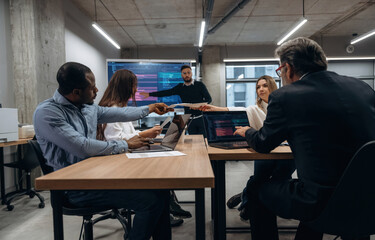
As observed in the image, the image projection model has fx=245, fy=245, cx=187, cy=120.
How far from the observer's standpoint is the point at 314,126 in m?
1.04

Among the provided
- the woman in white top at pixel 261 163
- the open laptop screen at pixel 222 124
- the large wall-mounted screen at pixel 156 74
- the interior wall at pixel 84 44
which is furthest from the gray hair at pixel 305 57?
the large wall-mounted screen at pixel 156 74

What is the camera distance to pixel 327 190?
1016 millimetres

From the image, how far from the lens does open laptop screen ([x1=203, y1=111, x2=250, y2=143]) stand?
5.81 feet

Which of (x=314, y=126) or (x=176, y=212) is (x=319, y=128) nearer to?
(x=314, y=126)

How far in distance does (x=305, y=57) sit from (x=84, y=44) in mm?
4878

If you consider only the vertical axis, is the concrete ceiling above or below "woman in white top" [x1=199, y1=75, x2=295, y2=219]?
above

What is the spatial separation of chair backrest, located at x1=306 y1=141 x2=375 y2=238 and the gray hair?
49cm

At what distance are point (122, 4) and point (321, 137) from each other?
4.68 metres

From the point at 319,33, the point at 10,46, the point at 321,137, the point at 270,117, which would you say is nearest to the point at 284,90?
the point at 270,117

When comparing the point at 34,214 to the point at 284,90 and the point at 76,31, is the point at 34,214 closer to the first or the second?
the point at 284,90

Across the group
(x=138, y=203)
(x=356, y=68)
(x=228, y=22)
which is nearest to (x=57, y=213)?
(x=138, y=203)

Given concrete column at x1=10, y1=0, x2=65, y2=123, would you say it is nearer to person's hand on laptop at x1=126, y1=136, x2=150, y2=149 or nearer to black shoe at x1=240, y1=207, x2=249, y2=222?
person's hand on laptop at x1=126, y1=136, x2=150, y2=149

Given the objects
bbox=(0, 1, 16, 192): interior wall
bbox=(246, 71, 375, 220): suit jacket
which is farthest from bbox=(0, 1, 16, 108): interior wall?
bbox=(246, 71, 375, 220): suit jacket

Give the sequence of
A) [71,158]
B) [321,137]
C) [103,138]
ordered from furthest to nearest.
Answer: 1. [103,138]
2. [71,158]
3. [321,137]
